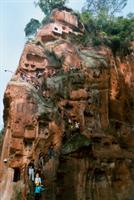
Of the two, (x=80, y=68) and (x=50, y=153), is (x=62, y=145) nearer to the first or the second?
(x=50, y=153)

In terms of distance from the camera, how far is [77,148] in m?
23.9

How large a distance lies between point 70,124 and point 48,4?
21545 millimetres

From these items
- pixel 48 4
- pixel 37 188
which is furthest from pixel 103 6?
pixel 37 188

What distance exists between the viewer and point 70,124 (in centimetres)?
2552

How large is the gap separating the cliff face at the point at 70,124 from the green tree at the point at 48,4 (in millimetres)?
10429

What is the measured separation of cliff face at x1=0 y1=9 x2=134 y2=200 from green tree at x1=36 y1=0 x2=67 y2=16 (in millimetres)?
10429

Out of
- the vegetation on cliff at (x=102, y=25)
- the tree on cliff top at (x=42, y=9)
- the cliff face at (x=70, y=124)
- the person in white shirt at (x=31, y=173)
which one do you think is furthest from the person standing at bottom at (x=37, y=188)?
the tree on cliff top at (x=42, y=9)

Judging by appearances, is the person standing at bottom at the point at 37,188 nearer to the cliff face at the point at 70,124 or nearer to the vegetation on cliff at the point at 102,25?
the cliff face at the point at 70,124

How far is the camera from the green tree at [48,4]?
138 feet

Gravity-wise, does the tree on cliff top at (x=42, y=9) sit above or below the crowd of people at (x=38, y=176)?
above

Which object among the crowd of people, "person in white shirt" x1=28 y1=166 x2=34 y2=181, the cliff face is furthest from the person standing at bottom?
"person in white shirt" x1=28 y1=166 x2=34 y2=181

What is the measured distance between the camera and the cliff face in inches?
911

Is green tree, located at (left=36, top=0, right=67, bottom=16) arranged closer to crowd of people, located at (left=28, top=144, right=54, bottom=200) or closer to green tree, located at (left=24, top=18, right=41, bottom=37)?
green tree, located at (left=24, top=18, right=41, bottom=37)

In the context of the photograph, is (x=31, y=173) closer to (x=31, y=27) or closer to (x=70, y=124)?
(x=70, y=124)
